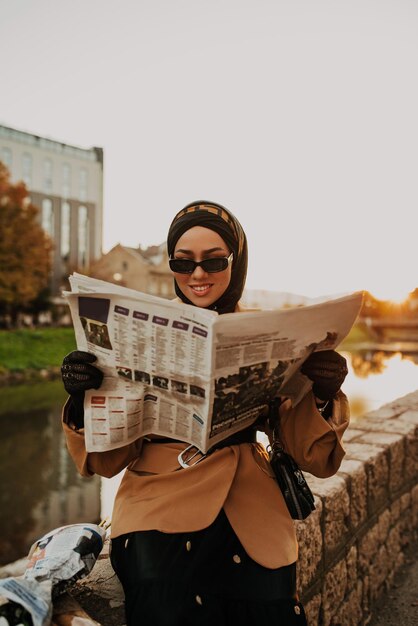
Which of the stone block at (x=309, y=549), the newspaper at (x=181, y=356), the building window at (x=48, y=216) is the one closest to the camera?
the newspaper at (x=181, y=356)

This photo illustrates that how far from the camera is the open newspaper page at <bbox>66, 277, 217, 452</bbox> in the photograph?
1267 mm

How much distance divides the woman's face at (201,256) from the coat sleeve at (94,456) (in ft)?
1.69

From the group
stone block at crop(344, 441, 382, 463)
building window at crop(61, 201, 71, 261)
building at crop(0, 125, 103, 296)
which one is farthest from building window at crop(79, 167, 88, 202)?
stone block at crop(344, 441, 382, 463)

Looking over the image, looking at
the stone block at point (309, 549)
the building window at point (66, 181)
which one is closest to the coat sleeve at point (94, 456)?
the stone block at point (309, 549)

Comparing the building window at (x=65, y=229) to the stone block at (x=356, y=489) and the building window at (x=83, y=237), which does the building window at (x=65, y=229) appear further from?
the stone block at (x=356, y=489)

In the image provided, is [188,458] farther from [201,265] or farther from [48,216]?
[48,216]

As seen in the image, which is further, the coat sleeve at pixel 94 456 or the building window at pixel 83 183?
the building window at pixel 83 183

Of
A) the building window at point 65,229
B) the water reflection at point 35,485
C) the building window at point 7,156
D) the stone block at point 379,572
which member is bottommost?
the water reflection at point 35,485

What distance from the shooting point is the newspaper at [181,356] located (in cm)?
126

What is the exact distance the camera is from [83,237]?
46.0 meters

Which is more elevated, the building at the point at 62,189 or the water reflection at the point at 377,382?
the building at the point at 62,189

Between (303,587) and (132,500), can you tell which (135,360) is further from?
(303,587)

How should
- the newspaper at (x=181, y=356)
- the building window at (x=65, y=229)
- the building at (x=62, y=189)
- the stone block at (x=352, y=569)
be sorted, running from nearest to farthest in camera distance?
the newspaper at (x=181, y=356)
the stone block at (x=352, y=569)
the building at (x=62, y=189)
the building window at (x=65, y=229)

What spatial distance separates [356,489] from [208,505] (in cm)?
128
